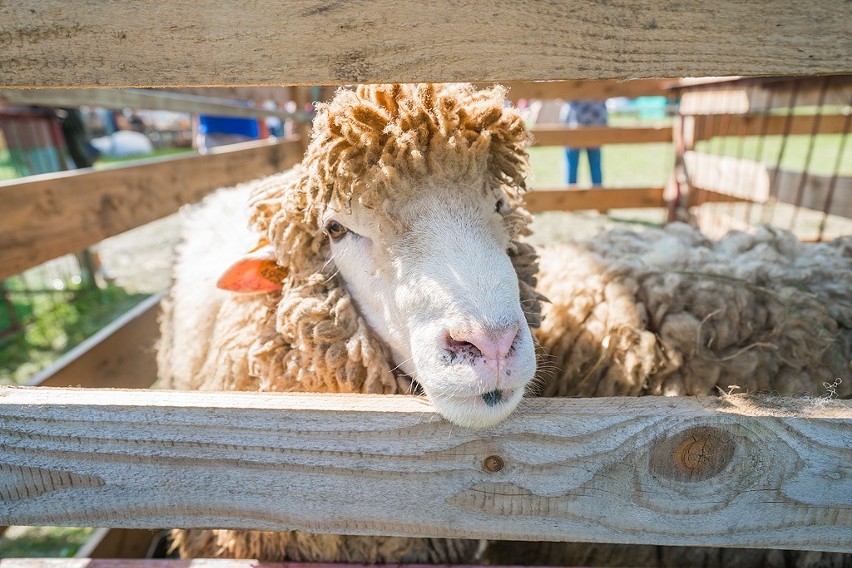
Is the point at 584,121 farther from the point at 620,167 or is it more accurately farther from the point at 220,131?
the point at 620,167

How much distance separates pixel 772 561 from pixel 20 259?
3055 mm

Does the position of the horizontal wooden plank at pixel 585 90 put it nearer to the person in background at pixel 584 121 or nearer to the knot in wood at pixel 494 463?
the person in background at pixel 584 121

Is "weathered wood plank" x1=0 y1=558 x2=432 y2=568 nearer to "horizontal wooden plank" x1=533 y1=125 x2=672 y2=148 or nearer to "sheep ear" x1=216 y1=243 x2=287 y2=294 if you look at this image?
"sheep ear" x1=216 y1=243 x2=287 y2=294

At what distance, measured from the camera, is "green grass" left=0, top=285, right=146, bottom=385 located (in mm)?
4305

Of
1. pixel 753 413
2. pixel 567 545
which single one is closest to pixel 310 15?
pixel 753 413

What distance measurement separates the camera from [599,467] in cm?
95

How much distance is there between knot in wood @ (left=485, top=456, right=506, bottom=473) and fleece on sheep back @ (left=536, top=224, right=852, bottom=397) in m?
0.87

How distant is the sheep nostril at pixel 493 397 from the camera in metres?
1.07

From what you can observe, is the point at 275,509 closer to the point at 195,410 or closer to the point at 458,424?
the point at 195,410

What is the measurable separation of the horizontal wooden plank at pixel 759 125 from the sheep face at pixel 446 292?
4.52 m

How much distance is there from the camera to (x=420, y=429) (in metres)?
0.96

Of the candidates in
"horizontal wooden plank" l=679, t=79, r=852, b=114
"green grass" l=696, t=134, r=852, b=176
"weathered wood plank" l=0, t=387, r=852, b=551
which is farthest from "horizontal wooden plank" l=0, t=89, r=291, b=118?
"green grass" l=696, t=134, r=852, b=176

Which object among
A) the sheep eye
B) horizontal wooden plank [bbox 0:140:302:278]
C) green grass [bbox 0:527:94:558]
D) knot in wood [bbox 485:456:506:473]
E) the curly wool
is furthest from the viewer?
green grass [bbox 0:527:94:558]

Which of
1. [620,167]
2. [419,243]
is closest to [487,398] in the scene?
[419,243]
